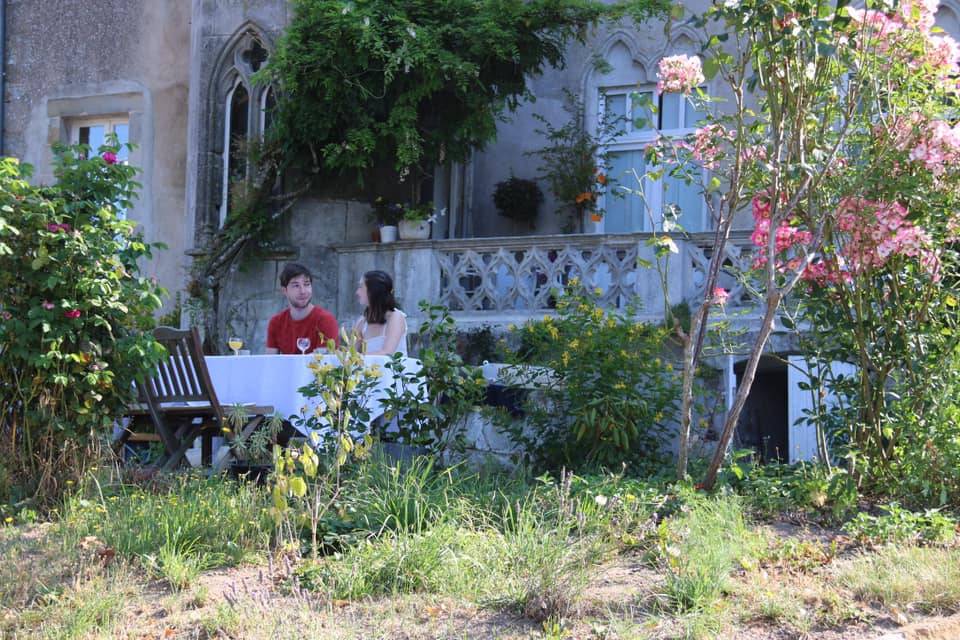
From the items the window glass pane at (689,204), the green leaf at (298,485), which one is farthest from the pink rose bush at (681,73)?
the window glass pane at (689,204)

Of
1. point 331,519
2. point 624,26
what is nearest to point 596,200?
point 624,26

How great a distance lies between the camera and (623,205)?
41.4 feet

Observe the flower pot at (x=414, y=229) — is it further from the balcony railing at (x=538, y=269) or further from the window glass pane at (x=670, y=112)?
the window glass pane at (x=670, y=112)

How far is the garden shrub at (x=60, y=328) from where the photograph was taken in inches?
229

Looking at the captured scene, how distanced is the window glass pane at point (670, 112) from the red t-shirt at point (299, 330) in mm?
5695

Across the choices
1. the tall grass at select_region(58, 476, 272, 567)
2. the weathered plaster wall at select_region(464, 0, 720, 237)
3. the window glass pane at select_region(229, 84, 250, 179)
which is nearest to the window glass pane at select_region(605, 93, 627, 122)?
the weathered plaster wall at select_region(464, 0, 720, 237)

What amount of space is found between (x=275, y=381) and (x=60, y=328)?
5.03 ft

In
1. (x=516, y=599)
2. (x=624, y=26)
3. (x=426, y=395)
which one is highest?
(x=624, y=26)

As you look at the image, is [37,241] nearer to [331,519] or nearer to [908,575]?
[331,519]

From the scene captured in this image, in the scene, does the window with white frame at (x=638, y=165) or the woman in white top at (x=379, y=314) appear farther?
the window with white frame at (x=638, y=165)

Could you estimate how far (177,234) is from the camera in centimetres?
1388

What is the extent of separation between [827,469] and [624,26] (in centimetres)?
811

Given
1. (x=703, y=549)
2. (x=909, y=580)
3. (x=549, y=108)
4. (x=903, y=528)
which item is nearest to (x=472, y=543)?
(x=703, y=549)

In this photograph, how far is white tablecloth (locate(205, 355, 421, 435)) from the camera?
6980mm
